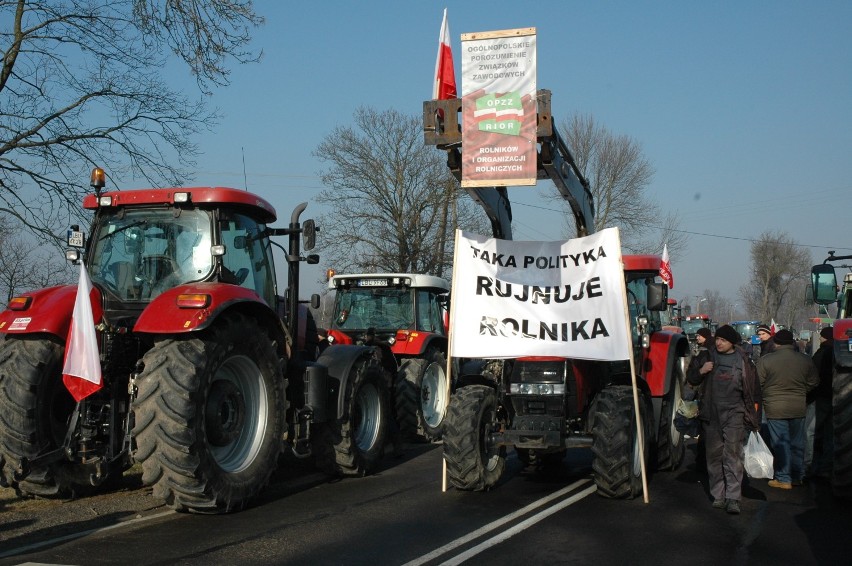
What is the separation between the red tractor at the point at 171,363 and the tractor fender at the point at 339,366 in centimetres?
31

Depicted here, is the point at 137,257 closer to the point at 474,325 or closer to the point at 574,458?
the point at 474,325

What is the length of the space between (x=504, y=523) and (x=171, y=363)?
3.04 metres

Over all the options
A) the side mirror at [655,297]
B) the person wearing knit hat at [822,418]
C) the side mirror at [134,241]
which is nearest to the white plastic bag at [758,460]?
the person wearing knit hat at [822,418]

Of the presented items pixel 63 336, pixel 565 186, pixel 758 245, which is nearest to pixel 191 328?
pixel 63 336

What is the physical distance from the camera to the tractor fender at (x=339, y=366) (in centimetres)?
899

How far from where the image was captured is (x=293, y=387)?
8.66 m

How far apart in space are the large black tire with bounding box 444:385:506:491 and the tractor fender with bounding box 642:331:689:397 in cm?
242

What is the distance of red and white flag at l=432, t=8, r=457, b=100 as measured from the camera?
787 centimetres

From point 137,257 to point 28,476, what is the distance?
2.10 meters

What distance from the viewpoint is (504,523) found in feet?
23.4

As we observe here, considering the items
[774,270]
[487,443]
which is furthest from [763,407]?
[774,270]

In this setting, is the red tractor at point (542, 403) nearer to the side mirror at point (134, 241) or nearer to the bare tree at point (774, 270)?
the side mirror at point (134, 241)

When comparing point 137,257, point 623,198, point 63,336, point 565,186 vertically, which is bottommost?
point 63,336

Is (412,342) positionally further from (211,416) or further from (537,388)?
(211,416)
